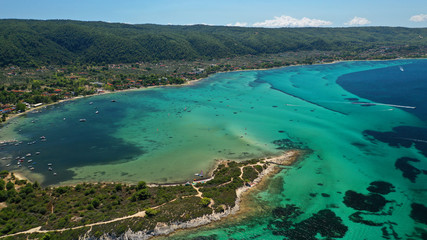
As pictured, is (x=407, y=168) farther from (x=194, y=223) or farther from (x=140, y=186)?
(x=140, y=186)

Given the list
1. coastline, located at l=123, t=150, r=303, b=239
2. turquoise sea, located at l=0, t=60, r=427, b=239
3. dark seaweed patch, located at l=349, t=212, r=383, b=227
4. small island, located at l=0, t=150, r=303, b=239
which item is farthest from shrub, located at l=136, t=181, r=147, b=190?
dark seaweed patch, located at l=349, t=212, r=383, b=227

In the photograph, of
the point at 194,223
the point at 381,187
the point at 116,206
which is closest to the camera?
the point at 194,223

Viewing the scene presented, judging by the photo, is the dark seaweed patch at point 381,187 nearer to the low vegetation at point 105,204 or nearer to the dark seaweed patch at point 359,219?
the dark seaweed patch at point 359,219

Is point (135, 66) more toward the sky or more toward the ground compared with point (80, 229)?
more toward the sky

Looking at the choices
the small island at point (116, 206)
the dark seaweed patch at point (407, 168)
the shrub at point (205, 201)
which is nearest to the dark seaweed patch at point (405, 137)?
the dark seaweed patch at point (407, 168)

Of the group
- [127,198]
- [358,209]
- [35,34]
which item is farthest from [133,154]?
[35,34]

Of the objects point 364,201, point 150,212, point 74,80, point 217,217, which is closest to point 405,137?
point 364,201

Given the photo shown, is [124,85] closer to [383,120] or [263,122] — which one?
[263,122]
